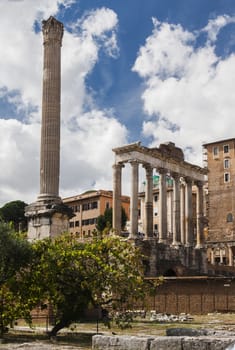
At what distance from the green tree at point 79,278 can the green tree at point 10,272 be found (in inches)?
16.5

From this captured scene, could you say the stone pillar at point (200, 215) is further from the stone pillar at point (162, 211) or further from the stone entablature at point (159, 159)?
the stone pillar at point (162, 211)

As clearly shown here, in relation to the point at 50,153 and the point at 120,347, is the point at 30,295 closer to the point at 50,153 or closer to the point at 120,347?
the point at 120,347

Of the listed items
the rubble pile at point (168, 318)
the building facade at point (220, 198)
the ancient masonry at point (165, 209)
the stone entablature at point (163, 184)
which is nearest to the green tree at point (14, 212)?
the building facade at point (220, 198)

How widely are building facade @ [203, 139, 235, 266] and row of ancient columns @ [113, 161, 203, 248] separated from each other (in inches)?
722

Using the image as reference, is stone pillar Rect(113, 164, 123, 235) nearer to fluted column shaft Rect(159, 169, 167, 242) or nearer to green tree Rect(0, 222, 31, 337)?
fluted column shaft Rect(159, 169, 167, 242)

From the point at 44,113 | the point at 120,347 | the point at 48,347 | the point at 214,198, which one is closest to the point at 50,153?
the point at 44,113

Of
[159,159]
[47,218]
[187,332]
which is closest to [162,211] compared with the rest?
[159,159]

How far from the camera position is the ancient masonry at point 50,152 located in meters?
29.2

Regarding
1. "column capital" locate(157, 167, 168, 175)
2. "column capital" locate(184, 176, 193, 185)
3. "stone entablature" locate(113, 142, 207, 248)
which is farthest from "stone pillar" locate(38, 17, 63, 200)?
"column capital" locate(184, 176, 193, 185)

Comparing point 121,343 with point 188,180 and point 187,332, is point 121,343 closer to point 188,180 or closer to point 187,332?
point 187,332

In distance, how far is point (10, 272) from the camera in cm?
2128

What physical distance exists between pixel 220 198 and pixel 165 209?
2789 centimetres

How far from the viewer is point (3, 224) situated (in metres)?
21.5

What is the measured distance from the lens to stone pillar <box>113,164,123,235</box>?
49.2 m
